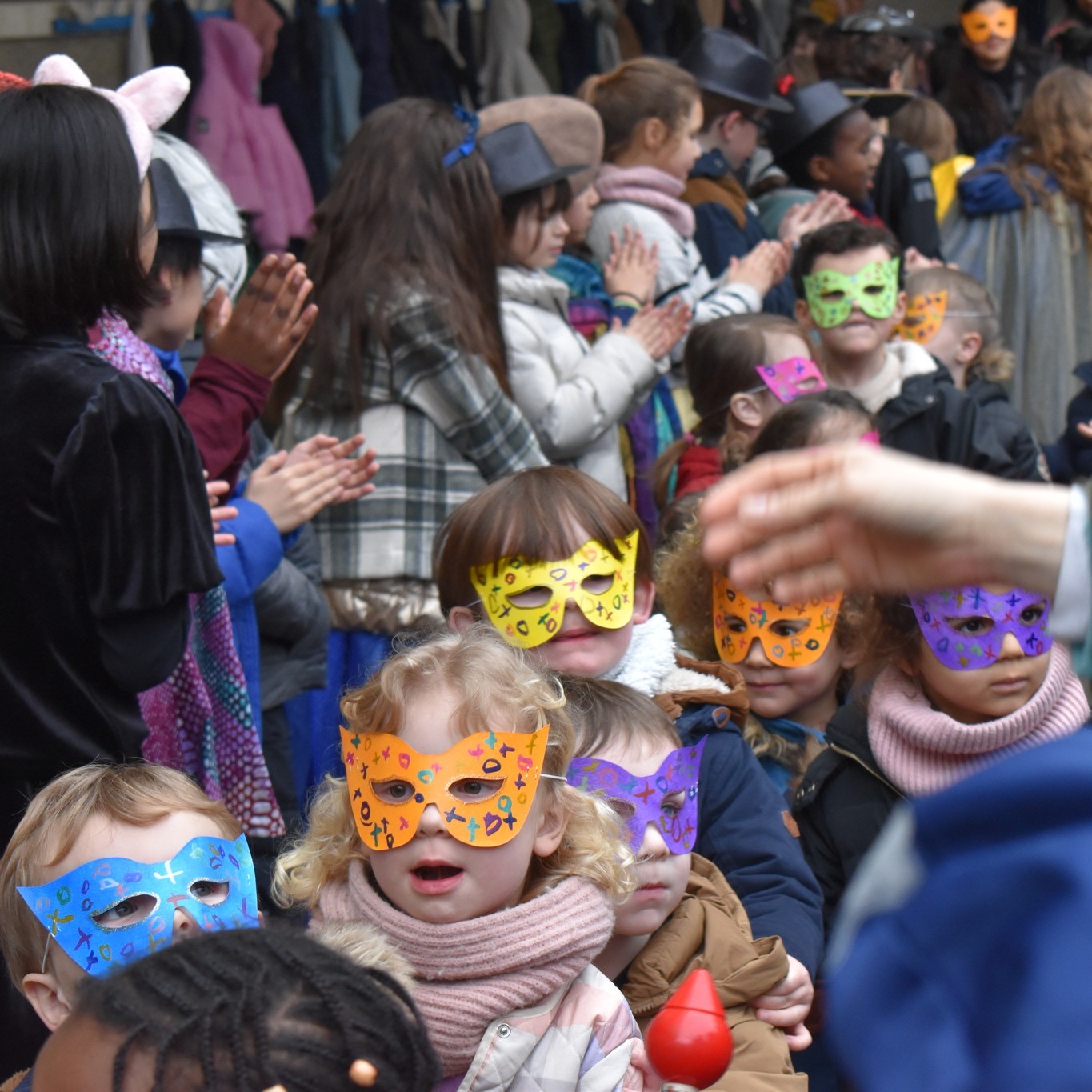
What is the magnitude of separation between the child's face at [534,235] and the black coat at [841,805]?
6.59 feet

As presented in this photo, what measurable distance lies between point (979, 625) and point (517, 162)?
223 centimetres

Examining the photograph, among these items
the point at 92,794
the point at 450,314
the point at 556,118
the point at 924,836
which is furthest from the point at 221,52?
the point at 924,836

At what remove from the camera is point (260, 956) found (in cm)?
153

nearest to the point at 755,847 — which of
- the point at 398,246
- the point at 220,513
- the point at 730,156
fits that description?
the point at 220,513

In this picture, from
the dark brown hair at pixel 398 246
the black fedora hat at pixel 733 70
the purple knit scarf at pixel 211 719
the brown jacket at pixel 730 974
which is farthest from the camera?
the black fedora hat at pixel 733 70

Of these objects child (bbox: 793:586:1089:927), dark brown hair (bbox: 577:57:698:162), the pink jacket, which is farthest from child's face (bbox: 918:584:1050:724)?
the pink jacket

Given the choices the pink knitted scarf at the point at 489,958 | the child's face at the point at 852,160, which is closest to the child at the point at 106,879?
the pink knitted scarf at the point at 489,958

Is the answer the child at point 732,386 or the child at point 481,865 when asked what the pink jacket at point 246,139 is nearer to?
Result: the child at point 732,386

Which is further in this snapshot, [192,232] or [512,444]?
[512,444]

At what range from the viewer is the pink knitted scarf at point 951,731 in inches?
116

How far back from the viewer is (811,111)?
6898 mm

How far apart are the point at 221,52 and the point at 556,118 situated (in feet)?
5.64

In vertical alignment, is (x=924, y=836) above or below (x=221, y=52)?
above

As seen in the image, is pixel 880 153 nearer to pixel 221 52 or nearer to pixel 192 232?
pixel 221 52
